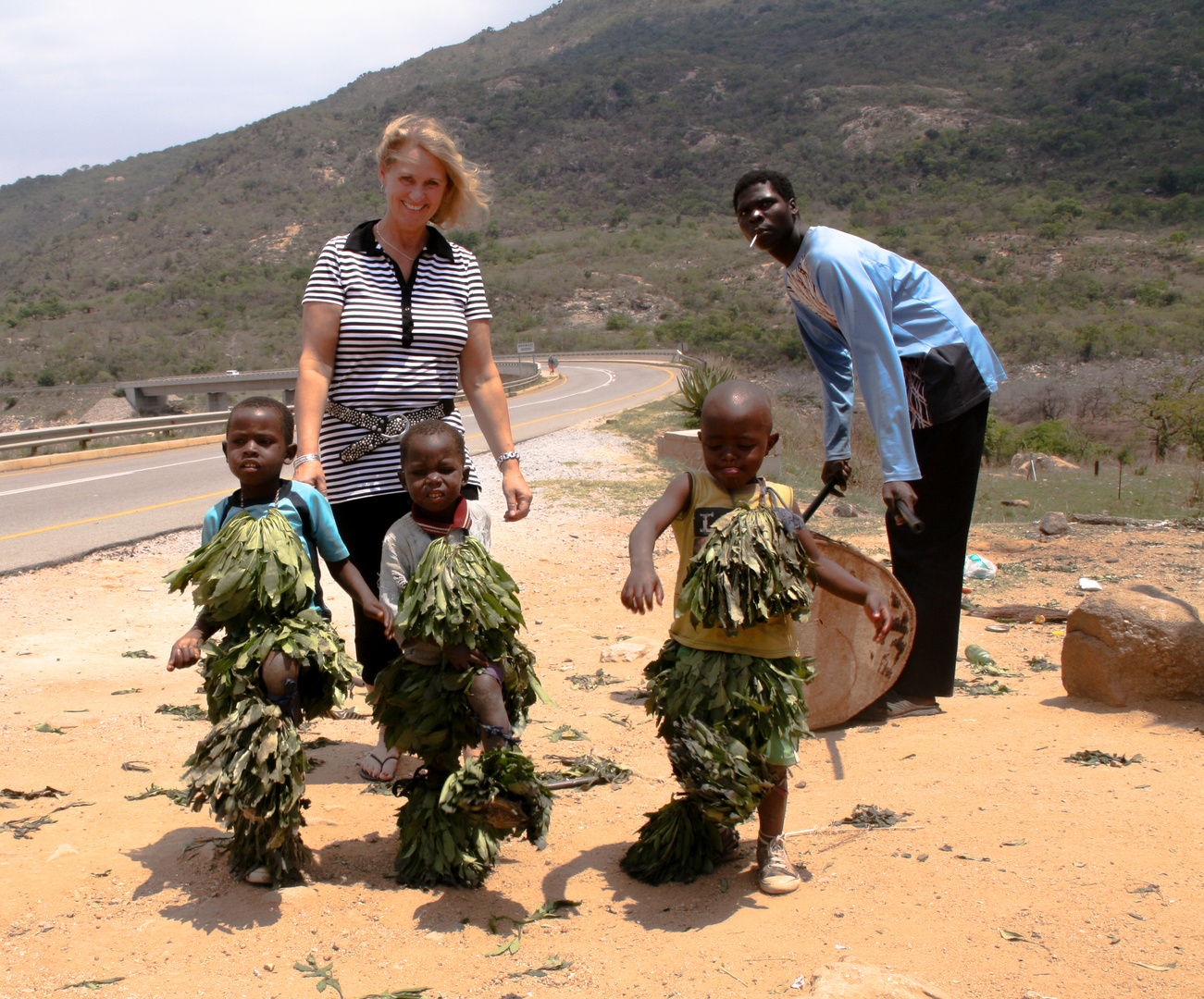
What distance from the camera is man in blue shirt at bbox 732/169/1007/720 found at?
11.0 feet

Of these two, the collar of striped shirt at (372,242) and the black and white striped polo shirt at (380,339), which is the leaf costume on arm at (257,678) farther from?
the collar of striped shirt at (372,242)

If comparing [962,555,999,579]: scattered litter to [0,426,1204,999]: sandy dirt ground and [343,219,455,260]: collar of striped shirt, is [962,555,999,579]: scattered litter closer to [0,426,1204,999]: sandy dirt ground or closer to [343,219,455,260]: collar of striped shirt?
[0,426,1204,999]: sandy dirt ground

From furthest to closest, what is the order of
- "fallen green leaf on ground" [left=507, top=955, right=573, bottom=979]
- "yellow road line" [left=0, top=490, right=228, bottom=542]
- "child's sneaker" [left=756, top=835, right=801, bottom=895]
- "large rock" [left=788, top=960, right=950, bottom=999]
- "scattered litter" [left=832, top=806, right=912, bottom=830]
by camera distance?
"yellow road line" [left=0, top=490, right=228, bottom=542] → "scattered litter" [left=832, top=806, right=912, bottom=830] → "child's sneaker" [left=756, top=835, right=801, bottom=895] → "fallen green leaf on ground" [left=507, top=955, right=573, bottom=979] → "large rock" [left=788, top=960, right=950, bottom=999]

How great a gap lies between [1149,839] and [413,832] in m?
2.11

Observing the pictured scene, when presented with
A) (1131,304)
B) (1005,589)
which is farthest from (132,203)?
(1005,589)

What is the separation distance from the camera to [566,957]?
2.37 m

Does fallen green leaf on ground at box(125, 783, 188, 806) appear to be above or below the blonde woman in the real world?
below

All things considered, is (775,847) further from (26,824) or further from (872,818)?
(26,824)

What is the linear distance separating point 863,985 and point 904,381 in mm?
2132

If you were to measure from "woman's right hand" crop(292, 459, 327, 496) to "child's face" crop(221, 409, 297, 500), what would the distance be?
0.12 meters

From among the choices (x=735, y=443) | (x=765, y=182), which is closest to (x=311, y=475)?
(x=735, y=443)

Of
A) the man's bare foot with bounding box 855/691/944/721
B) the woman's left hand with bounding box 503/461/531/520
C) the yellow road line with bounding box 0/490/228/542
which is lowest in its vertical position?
the man's bare foot with bounding box 855/691/944/721

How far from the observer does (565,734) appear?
4.10m

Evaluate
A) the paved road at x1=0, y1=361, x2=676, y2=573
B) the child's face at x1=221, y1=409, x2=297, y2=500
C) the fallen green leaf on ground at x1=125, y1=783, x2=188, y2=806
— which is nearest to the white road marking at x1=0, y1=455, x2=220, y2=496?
the paved road at x1=0, y1=361, x2=676, y2=573
